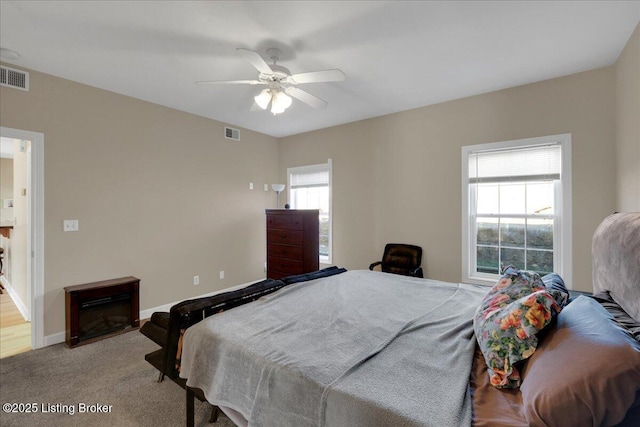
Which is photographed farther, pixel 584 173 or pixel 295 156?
pixel 295 156

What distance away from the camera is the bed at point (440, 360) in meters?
0.86

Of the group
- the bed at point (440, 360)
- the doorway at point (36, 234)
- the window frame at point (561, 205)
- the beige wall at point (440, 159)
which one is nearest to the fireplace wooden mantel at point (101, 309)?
the doorway at point (36, 234)

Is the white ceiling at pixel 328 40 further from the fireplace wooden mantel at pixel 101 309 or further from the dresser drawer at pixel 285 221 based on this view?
the fireplace wooden mantel at pixel 101 309

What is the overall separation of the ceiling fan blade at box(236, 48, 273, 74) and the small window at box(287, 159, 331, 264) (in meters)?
2.60

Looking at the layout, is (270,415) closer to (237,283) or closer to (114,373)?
(114,373)

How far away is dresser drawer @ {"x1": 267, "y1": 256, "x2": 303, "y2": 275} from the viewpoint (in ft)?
13.7

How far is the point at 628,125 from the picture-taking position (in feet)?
7.88

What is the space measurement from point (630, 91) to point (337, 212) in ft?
11.3

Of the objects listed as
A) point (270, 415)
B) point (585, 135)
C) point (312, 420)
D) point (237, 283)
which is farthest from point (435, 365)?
point (237, 283)

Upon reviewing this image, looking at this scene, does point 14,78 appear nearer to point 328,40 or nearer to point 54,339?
point 54,339

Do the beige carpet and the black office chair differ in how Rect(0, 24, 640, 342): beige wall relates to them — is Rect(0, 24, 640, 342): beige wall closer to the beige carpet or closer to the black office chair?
the black office chair

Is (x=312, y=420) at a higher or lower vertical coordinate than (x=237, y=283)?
higher

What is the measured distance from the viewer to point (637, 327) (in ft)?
3.49

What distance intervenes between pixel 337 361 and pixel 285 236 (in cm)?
315
